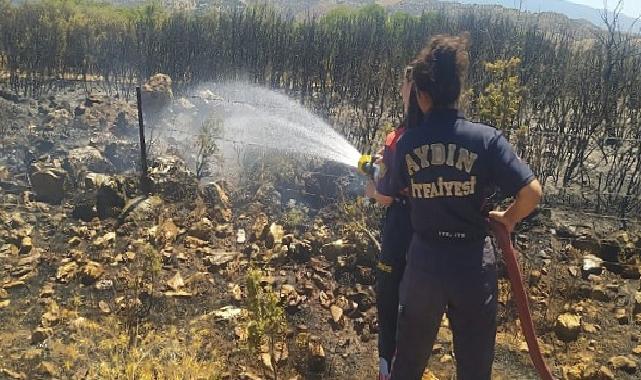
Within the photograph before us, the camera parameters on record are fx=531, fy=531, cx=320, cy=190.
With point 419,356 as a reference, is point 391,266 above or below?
above

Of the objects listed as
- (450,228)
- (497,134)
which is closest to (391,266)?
(450,228)

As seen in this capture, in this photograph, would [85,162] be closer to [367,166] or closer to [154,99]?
[154,99]

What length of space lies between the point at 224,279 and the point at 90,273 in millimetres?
941

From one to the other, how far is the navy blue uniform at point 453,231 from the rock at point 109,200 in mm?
3697

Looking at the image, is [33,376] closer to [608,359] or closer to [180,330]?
[180,330]

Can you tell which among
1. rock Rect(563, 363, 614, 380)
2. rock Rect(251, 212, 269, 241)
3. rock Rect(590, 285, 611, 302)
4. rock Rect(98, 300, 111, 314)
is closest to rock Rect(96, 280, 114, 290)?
rock Rect(98, 300, 111, 314)

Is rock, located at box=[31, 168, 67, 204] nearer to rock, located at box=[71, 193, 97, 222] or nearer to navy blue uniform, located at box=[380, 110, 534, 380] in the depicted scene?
rock, located at box=[71, 193, 97, 222]

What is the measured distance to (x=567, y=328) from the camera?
10.6ft

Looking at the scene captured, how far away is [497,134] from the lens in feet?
5.58

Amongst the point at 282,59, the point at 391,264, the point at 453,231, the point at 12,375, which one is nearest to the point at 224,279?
the point at 12,375

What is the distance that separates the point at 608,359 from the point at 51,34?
1372 centimetres

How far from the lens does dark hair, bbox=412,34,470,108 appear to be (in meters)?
1.75

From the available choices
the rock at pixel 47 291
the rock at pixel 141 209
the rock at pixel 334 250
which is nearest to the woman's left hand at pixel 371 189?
the rock at pixel 334 250

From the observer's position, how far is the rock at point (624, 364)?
2.96m
